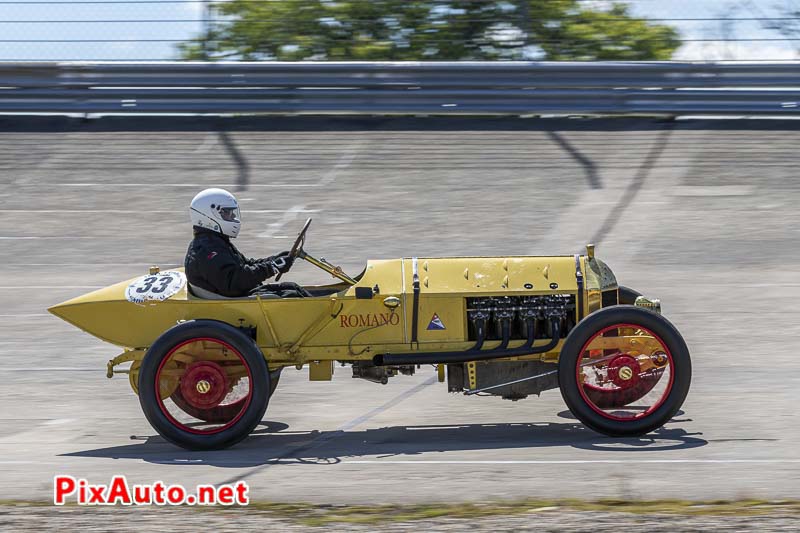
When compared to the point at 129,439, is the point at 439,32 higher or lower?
higher

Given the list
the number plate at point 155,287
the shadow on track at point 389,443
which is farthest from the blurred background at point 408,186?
the number plate at point 155,287

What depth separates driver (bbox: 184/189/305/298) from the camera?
768 cm

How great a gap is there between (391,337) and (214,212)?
4.67 feet

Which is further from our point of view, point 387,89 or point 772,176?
point 387,89

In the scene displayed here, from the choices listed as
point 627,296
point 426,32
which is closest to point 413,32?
point 426,32

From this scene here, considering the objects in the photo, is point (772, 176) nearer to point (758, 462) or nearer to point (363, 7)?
→ point (363, 7)

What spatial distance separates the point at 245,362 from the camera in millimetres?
7426

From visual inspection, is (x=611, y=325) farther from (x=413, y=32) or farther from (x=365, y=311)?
(x=413, y=32)

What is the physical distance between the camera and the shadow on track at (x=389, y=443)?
285 inches

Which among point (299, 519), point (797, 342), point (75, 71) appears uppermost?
point (75, 71)

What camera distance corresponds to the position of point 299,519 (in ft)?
19.2

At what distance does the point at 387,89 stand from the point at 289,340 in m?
10.3

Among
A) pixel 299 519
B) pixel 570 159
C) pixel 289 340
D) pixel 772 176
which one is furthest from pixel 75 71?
pixel 299 519

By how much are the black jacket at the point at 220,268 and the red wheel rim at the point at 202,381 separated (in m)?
0.40
